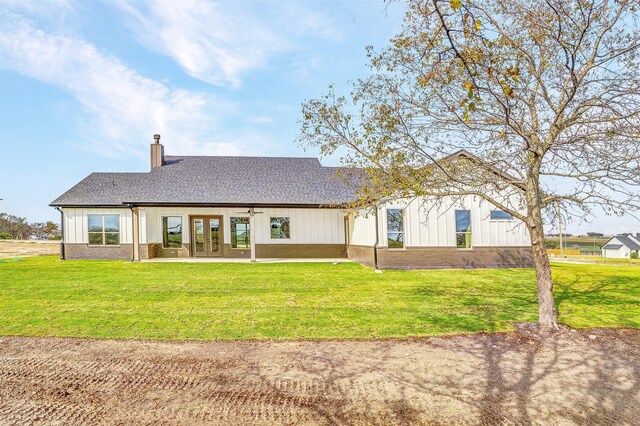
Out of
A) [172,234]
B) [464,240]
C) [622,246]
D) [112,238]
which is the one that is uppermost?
[172,234]

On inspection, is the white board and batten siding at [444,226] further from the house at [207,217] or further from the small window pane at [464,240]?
the house at [207,217]

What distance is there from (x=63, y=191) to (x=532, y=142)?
73.3 ft

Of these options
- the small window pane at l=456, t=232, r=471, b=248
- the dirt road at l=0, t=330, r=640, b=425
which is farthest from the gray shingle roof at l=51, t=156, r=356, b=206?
the dirt road at l=0, t=330, r=640, b=425

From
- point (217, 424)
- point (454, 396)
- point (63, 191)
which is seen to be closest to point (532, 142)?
point (454, 396)

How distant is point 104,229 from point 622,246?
211 feet

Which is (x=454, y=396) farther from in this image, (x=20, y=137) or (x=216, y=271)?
(x=20, y=137)

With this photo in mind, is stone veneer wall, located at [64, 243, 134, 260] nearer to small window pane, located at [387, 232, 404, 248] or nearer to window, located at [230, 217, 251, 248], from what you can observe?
window, located at [230, 217, 251, 248]

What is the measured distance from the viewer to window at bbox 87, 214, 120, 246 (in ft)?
65.0

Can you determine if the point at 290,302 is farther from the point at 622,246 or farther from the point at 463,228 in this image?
the point at 622,246

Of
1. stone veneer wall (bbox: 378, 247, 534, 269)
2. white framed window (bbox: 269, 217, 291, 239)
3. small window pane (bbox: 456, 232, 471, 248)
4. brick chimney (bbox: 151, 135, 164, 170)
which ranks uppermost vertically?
brick chimney (bbox: 151, 135, 164, 170)

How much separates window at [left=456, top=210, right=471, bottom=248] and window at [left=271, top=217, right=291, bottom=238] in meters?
8.58

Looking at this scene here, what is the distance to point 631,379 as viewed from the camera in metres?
5.13

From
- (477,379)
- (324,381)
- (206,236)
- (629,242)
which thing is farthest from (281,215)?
(629,242)

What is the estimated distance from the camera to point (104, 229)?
19.9 m
